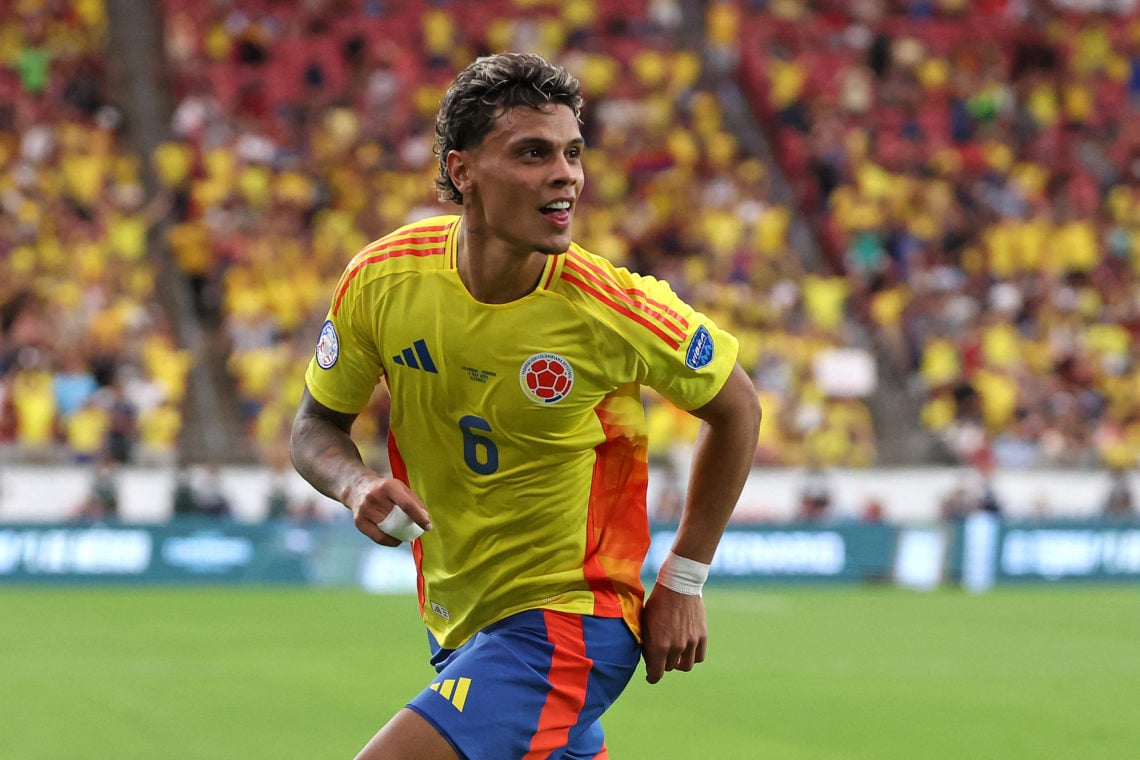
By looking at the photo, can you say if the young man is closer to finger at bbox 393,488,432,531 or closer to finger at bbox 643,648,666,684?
finger at bbox 643,648,666,684

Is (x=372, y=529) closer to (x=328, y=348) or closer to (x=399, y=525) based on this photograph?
(x=399, y=525)

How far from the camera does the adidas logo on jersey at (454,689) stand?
4.33 m

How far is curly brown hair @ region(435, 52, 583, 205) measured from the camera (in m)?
4.34

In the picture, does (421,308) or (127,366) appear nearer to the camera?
(421,308)

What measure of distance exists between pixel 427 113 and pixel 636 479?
21586 millimetres

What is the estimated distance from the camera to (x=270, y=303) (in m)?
22.3

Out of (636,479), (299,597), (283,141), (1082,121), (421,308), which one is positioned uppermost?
(1082,121)

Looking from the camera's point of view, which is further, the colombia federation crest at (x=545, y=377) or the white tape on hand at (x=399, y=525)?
the colombia federation crest at (x=545, y=377)

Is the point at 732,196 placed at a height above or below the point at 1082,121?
below

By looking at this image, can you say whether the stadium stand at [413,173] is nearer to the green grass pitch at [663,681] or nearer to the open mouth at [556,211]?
the green grass pitch at [663,681]

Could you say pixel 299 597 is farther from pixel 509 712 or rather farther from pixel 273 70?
pixel 509 712

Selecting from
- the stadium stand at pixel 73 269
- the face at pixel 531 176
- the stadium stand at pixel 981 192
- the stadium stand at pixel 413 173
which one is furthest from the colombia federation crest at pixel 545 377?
the stadium stand at pixel 981 192

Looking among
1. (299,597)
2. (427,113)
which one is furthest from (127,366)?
(427,113)

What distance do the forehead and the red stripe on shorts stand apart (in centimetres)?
125
